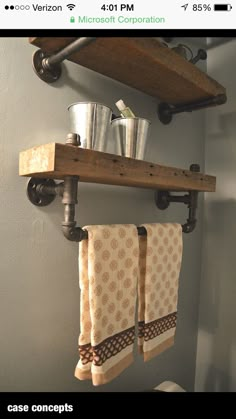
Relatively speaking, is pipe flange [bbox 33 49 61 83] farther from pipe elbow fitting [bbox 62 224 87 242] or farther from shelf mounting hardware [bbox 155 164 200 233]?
shelf mounting hardware [bbox 155 164 200 233]

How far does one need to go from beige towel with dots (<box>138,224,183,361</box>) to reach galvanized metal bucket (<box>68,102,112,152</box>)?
286mm

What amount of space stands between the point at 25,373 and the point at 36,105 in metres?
0.65

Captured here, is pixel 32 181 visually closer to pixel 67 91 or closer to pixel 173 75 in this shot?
pixel 67 91

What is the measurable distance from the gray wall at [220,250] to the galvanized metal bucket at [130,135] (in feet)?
1.68

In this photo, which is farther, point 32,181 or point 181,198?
point 181,198

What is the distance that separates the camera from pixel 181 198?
2.74 feet

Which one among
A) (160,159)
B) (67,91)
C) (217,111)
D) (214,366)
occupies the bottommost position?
(214,366)

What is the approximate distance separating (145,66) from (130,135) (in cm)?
18

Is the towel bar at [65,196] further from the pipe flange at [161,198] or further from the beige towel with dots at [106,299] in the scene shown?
the pipe flange at [161,198]

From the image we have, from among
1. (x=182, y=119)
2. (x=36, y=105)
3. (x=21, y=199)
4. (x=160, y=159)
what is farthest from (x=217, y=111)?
(x=21, y=199)

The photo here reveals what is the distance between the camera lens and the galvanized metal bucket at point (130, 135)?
625 millimetres

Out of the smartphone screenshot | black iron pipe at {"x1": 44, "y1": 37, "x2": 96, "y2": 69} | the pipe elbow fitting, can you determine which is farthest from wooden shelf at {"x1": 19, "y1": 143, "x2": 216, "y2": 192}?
black iron pipe at {"x1": 44, "y1": 37, "x2": 96, "y2": 69}
